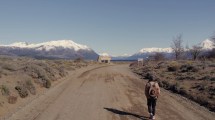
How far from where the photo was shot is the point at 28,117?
15.9m

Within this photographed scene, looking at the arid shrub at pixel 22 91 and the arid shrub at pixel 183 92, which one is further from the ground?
the arid shrub at pixel 22 91

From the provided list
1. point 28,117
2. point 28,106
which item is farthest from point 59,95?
point 28,117

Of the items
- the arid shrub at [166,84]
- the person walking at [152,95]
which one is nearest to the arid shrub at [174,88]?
the arid shrub at [166,84]

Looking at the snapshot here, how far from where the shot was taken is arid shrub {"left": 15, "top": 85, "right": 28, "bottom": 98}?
22.6m

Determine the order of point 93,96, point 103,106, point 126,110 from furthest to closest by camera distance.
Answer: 1. point 93,96
2. point 103,106
3. point 126,110

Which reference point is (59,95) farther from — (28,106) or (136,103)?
(136,103)

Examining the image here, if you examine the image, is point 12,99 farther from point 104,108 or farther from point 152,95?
point 152,95

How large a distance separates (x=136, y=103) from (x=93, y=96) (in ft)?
14.3

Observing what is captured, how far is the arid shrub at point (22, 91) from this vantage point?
22.6 meters

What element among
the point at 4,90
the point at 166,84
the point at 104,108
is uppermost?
the point at 4,90

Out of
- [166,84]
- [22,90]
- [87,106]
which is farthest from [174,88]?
[22,90]

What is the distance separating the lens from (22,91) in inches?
898

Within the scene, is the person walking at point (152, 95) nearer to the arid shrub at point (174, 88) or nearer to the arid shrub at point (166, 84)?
the arid shrub at point (174, 88)

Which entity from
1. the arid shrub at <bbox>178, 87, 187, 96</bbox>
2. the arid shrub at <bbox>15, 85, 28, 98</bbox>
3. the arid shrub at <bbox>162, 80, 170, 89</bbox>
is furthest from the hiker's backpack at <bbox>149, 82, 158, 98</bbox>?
the arid shrub at <bbox>162, 80, 170, 89</bbox>
